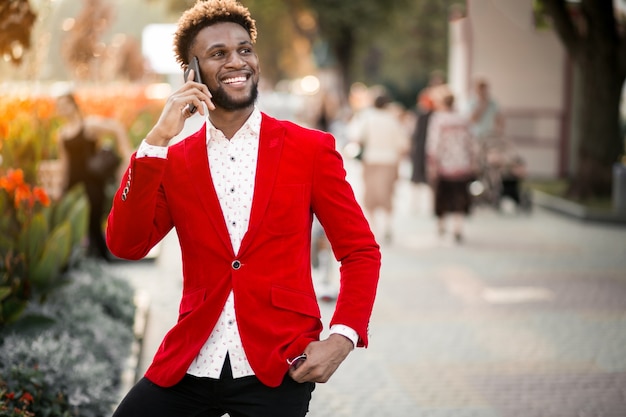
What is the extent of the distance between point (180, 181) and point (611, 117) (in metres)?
15.2

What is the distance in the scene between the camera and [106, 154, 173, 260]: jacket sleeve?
9.47 ft

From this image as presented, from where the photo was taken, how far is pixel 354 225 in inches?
117

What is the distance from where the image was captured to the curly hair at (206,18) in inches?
123

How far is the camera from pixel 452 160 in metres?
13.3

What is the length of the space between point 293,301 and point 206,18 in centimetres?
95

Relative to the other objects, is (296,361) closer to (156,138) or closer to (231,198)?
(231,198)

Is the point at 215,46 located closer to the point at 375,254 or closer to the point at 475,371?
the point at 375,254

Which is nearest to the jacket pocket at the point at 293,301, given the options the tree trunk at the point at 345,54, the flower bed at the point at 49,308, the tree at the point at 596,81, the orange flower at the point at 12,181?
the flower bed at the point at 49,308

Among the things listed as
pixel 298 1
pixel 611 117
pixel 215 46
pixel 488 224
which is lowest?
pixel 488 224

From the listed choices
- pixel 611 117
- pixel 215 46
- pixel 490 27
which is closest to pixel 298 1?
pixel 490 27

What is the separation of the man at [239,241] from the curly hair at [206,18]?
13mm

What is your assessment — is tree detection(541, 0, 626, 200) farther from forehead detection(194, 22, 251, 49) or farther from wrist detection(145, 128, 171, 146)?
wrist detection(145, 128, 171, 146)

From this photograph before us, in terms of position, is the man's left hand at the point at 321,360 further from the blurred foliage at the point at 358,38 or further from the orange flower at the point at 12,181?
the blurred foliage at the point at 358,38

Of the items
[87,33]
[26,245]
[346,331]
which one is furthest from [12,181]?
[87,33]
